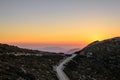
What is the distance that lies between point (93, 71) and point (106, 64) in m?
17.6

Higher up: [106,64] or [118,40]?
[118,40]

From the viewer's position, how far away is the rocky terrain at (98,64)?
83969 millimetres

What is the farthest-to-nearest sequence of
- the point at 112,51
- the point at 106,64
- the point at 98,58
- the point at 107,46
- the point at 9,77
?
the point at 107,46
the point at 112,51
the point at 98,58
the point at 106,64
the point at 9,77

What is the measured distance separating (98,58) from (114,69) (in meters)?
19.2

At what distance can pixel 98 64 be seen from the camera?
108062 millimetres

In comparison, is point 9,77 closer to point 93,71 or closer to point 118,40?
point 93,71

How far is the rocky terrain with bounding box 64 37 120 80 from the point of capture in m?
84.0

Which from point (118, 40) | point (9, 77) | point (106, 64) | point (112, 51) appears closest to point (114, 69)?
point (106, 64)

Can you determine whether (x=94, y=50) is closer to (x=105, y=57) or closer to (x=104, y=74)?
(x=105, y=57)

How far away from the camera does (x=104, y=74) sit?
91.4m

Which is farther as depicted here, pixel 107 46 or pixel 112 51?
pixel 107 46

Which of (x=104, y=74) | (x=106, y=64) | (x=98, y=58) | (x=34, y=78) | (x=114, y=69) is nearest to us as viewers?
(x=34, y=78)

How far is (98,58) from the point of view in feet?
394

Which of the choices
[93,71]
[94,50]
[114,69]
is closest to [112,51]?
[94,50]
